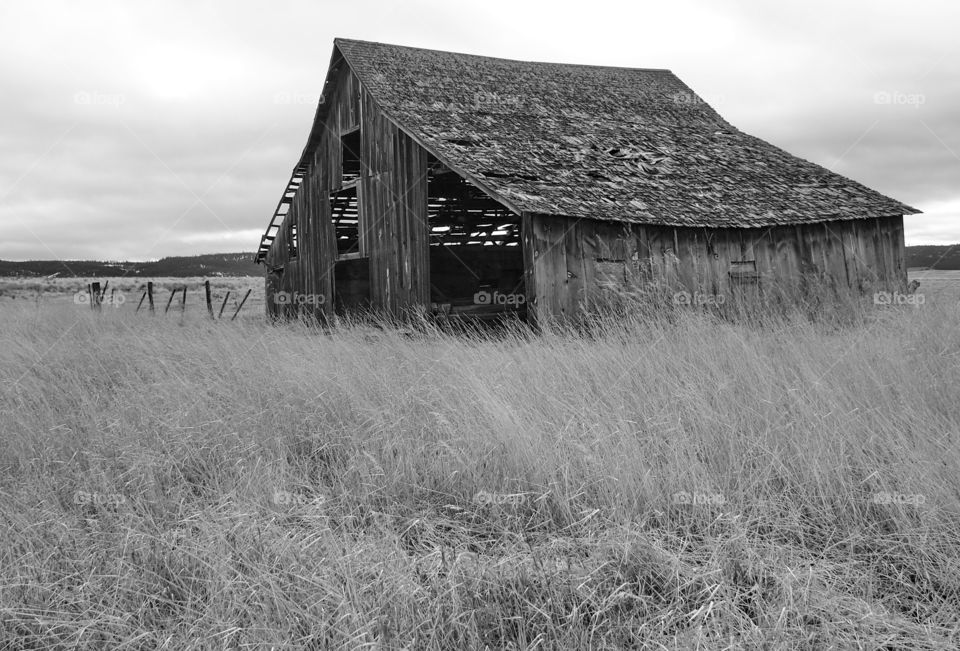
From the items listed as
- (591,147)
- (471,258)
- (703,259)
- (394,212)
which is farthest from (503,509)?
(471,258)

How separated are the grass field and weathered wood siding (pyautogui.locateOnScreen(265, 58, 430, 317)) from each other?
6903 millimetres

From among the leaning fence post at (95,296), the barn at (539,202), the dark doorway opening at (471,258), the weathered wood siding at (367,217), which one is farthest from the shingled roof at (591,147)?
the leaning fence post at (95,296)

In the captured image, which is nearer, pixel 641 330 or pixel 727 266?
pixel 641 330

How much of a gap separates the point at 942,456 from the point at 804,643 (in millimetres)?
1715

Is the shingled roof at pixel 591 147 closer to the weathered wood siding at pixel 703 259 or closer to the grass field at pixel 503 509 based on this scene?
the weathered wood siding at pixel 703 259

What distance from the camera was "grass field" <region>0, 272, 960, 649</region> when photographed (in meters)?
2.59

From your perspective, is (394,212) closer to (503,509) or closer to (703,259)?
(703,259)

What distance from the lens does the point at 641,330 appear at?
26.0 feet

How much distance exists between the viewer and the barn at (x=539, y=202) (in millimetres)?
11570

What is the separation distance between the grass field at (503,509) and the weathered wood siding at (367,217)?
690 centimetres

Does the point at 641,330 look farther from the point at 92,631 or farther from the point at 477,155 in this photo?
the point at 92,631

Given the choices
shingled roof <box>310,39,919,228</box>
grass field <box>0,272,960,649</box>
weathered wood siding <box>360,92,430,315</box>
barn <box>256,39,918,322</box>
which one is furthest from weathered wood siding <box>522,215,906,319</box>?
grass field <box>0,272,960,649</box>

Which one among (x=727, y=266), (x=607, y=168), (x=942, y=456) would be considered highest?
(x=607, y=168)

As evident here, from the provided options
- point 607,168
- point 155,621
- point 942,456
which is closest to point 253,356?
point 155,621
